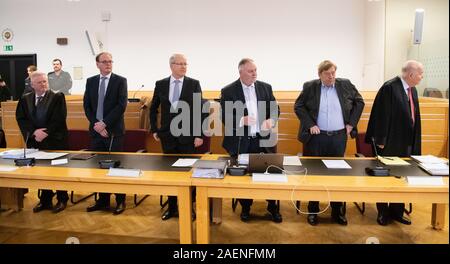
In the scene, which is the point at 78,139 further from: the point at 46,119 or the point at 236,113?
the point at 236,113

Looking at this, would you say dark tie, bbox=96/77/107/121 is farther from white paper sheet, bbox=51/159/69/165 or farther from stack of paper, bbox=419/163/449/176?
stack of paper, bbox=419/163/449/176

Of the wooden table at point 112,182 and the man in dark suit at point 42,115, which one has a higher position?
the man in dark suit at point 42,115

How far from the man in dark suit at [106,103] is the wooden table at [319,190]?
1.47 meters

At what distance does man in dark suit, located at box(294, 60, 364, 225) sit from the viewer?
292 centimetres

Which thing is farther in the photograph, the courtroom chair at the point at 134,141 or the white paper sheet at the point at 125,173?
the courtroom chair at the point at 134,141

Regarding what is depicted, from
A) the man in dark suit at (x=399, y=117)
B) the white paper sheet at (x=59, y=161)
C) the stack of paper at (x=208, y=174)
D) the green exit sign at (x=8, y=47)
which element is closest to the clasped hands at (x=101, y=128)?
the white paper sheet at (x=59, y=161)

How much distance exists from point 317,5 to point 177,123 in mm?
5326

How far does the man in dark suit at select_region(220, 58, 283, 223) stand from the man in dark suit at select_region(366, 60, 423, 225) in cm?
84

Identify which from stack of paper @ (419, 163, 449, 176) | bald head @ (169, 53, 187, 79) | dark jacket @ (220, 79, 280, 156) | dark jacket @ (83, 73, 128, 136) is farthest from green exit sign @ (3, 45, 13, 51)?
stack of paper @ (419, 163, 449, 176)

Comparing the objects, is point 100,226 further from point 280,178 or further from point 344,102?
point 344,102

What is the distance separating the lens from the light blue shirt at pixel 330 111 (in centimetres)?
292

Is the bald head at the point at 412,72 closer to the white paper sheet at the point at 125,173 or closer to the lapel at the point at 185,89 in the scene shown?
the lapel at the point at 185,89
